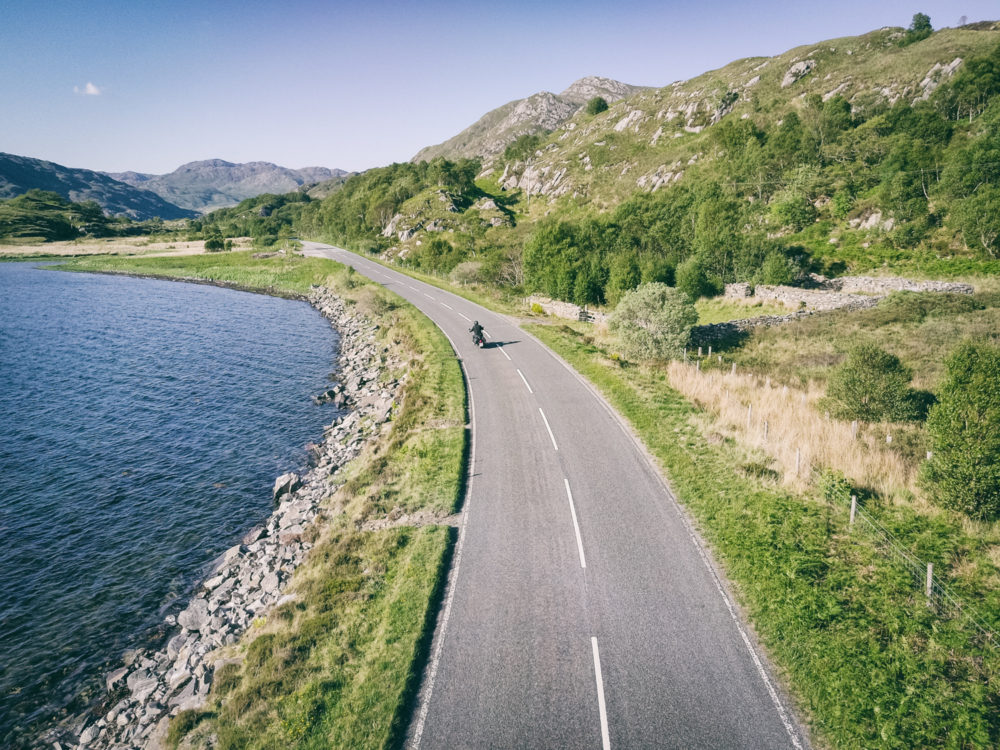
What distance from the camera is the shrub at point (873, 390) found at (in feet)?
72.8

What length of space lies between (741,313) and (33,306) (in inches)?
3721

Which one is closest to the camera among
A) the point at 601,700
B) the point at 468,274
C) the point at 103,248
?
the point at 601,700

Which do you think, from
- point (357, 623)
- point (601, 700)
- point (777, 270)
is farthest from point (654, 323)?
point (777, 270)

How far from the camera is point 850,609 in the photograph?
11.6 metres

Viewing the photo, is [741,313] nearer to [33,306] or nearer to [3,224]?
[33,306]

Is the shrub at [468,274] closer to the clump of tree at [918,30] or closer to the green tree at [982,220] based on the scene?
the green tree at [982,220]

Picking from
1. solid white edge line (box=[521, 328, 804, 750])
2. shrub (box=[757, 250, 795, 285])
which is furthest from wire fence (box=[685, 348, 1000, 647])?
shrub (box=[757, 250, 795, 285])

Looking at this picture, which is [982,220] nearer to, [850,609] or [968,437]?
[968,437]

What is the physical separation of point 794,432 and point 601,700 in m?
16.0

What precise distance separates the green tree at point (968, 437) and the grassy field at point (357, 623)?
16.3m

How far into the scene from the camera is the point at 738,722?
923 centimetres

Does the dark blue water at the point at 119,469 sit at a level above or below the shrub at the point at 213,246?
below

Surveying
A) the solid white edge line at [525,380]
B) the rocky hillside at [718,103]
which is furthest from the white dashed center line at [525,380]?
the rocky hillside at [718,103]

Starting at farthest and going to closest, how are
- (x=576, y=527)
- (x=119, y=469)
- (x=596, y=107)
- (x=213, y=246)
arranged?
(x=596, y=107)
(x=213, y=246)
(x=119, y=469)
(x=576, y=527)
